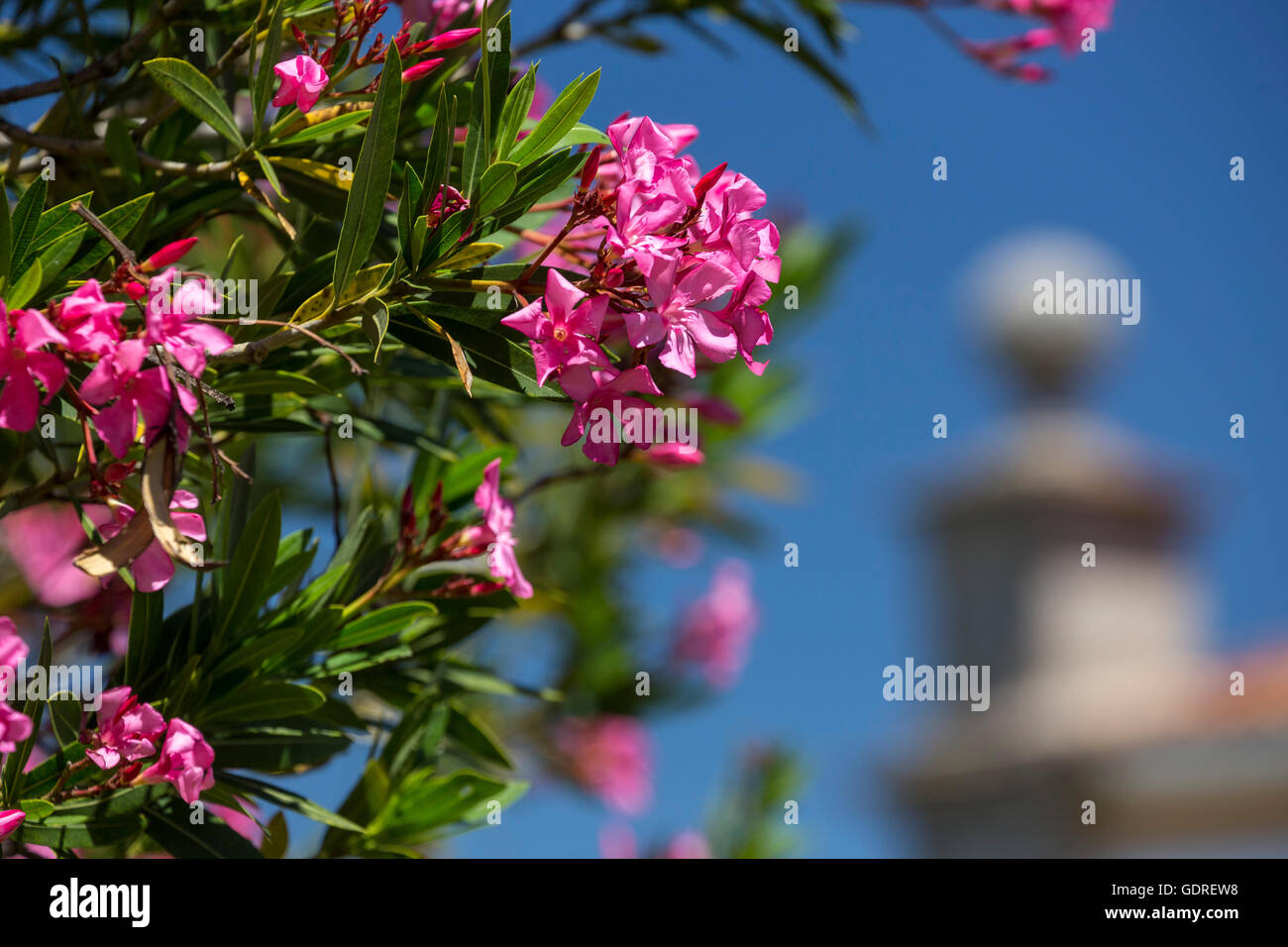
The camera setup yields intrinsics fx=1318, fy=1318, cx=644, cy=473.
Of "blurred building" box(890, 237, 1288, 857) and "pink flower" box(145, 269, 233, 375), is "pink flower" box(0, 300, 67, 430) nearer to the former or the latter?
"pink flower" box(145, 269, 233, 375)

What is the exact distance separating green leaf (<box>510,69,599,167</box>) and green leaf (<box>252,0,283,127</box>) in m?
0.22

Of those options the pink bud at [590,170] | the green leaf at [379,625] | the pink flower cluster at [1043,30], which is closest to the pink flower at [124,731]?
the green leaf at [379,625]

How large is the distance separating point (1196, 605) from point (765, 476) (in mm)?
42643

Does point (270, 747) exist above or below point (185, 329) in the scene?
below

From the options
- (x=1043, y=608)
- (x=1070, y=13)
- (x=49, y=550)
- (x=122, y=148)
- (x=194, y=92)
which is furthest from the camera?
(x=1043, y=608)

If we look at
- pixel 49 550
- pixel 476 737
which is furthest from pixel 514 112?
pixel 49 550

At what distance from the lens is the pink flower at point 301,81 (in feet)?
3.38

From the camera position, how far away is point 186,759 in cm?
101

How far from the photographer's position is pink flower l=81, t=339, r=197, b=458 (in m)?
0.83

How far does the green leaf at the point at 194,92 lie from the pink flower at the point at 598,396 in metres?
0.38

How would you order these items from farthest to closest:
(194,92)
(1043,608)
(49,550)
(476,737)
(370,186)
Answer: (1043,608) < (49,550) < (476,737) < (194,92) < (370,186)

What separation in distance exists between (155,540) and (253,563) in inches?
9.7

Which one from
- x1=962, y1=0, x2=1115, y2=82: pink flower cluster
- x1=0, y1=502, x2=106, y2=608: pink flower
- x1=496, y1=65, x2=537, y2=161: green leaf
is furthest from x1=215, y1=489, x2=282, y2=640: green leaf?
x1=962, y1=0, x2=1115, y2=82: pink flower cluster

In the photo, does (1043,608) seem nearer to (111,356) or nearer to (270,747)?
(270,747)
